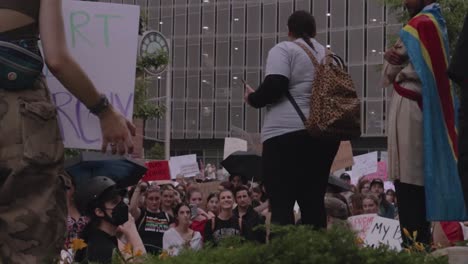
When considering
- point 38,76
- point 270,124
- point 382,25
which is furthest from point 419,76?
point 382,25

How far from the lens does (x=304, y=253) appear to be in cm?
236

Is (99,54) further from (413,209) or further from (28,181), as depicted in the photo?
(413,209)

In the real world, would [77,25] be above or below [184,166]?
above

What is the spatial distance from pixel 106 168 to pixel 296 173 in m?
6.06

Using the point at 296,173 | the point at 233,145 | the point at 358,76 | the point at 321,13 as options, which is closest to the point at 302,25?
the point at 296,173

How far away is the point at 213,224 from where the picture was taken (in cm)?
884

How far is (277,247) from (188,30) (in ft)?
177

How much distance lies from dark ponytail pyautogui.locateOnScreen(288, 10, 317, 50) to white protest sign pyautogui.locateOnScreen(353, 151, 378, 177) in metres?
14.3

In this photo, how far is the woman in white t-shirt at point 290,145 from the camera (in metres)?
4.84

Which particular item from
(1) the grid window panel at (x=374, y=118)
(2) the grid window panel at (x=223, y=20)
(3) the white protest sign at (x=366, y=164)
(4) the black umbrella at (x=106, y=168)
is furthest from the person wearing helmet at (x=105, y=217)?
(2) the grid window panel at (x=223, y=20)

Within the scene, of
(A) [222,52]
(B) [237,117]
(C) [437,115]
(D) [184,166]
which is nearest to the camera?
(C) [437,115]

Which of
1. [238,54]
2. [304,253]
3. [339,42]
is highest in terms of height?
[339,42]

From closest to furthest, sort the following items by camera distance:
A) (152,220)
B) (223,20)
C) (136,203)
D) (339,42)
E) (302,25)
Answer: (302,25)
(152,220)
(136,203)
(339,42)
(223,20)

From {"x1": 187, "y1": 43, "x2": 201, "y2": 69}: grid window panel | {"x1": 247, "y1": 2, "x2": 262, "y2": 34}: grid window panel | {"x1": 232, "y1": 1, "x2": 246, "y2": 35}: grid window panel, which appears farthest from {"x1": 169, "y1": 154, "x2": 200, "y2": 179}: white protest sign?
{"x1": 187, "y1": 43, "x2": 201, "y2": 69}: grid window panel
